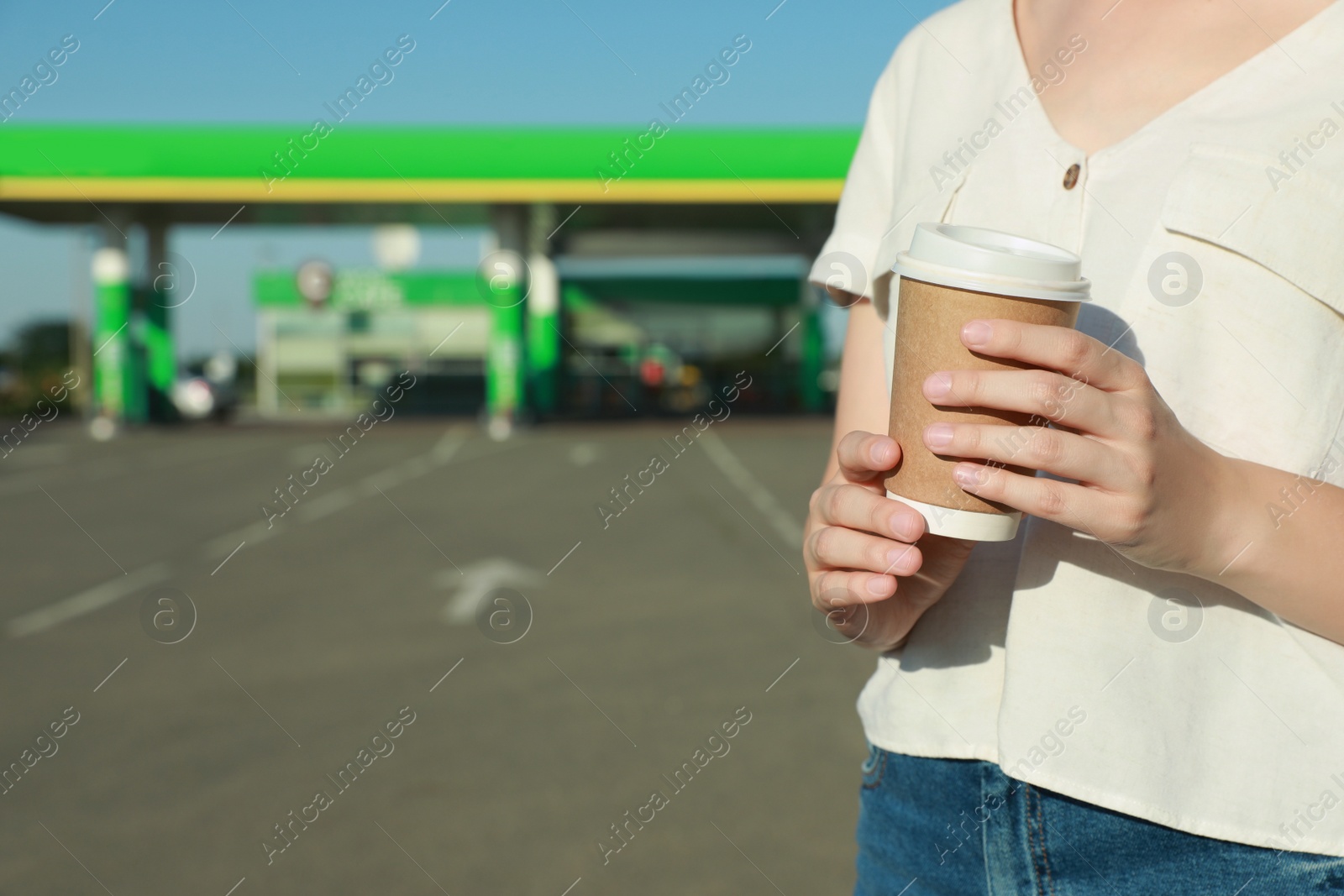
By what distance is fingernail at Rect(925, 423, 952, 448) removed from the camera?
2.89 feet

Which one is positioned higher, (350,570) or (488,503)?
(350,570)

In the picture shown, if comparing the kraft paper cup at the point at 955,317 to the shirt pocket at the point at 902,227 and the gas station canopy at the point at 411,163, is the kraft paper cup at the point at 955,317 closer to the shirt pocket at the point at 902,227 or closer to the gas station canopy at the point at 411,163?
the shirt pocket at the point at 902,227

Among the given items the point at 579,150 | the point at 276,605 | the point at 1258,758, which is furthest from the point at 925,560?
the point at 579,150

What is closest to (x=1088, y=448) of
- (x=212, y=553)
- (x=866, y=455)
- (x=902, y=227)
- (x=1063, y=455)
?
(x=1063, y=455)

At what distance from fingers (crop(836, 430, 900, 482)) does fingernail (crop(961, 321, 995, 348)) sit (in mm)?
147

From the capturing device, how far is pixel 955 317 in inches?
36.9

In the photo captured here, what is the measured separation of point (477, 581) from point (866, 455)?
7.06 meters

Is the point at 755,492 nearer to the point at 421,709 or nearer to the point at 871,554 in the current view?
the point at 421,709

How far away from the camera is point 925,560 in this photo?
106 centimetres

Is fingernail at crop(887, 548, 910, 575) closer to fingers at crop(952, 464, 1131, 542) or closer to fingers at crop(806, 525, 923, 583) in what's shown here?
fingers at crop(806, 525, 923, 583)

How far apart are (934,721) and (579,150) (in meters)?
23.1

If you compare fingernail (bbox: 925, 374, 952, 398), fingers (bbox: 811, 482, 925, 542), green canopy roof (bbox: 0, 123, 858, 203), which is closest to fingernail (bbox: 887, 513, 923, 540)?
fingers (bbox: 811, 482, 925, 542)

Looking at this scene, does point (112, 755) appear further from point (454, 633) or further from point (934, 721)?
point (934, 721)

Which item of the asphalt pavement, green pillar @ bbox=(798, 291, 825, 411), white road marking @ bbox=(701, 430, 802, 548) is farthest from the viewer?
green pillar @ bbox=(798, 291, 825, 411)
